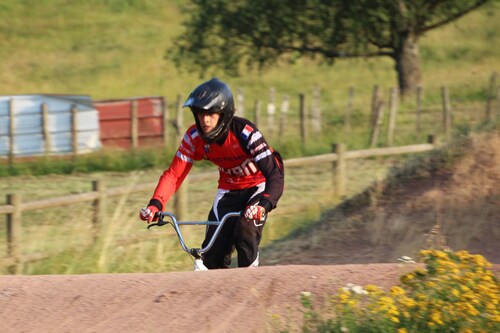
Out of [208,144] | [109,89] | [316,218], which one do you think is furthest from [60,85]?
[208,144]

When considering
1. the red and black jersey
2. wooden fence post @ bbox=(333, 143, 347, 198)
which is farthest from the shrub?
wooden fence post @ bbox=(333, 143, 347, 198)

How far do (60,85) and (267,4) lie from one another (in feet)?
36.6

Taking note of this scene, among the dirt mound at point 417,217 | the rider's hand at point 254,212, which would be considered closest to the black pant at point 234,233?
the rider's hand at point 254,212

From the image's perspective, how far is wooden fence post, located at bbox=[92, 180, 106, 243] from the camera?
10109 millimetres

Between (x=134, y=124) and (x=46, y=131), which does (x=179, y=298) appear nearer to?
(x=46, y=131)

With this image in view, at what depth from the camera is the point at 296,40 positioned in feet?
90.3

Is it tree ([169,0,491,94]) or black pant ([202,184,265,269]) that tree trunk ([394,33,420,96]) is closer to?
tree ([169,0,491,94])

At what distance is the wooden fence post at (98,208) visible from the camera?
33.2ft

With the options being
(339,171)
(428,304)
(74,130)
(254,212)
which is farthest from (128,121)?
(428,304)

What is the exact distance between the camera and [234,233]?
246 inches

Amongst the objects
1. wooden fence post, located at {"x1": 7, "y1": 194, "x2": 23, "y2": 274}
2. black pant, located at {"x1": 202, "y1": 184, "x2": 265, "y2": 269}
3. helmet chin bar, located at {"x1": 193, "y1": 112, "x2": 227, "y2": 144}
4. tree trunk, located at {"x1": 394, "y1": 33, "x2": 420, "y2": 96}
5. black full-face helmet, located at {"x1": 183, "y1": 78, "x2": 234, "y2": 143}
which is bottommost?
wooden fence post, located at {"x1": 7, "y1": 194, "x2": 23, "y2": 274}

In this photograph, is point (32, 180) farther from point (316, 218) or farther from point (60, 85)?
point (60, 85)

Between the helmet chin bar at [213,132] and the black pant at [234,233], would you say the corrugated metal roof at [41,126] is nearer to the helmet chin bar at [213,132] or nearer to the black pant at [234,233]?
the black pant at [234,233]

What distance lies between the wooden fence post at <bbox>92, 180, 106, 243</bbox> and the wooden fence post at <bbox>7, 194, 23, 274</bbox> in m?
0.91
